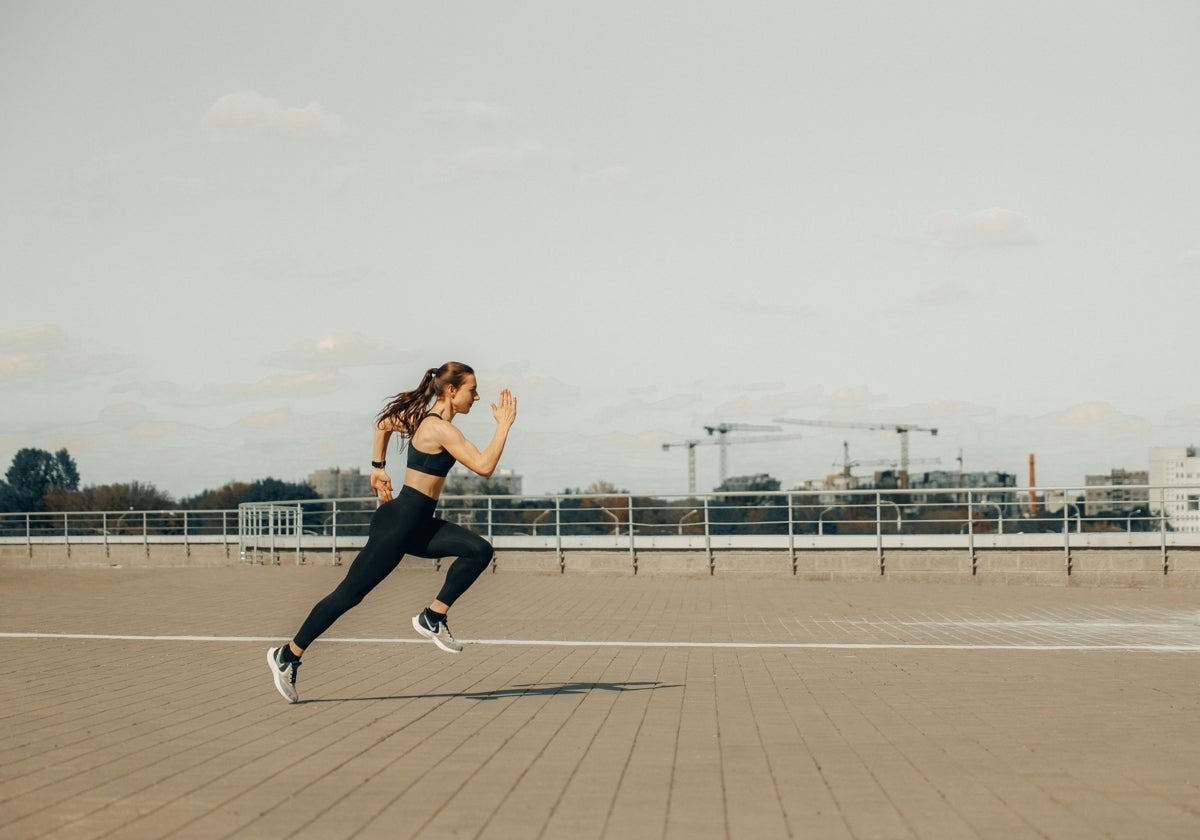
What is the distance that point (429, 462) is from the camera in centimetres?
750

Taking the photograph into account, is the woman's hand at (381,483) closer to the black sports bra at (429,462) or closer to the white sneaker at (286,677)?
the black sports bra at (429,462)

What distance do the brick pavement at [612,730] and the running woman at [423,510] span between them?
0.44 meters

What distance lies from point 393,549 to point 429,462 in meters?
0.54

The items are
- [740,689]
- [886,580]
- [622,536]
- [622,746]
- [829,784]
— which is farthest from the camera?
[622,536]

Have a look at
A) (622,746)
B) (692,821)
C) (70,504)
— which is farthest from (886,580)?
(70,504)

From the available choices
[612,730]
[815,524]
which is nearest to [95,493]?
[815,524]

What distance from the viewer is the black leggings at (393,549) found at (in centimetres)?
733

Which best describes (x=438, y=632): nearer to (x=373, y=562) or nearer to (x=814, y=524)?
(x=373, y=562)

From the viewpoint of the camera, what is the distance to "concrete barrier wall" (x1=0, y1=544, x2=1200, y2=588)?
61.8ft

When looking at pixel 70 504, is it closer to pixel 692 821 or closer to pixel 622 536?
pixel 622 536

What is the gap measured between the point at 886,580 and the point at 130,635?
11698mm

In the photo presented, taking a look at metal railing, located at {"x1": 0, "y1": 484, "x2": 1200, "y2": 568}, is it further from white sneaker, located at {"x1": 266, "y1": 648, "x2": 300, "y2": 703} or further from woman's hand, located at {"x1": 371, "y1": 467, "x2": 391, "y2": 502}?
white sneaker, located at {"x1": 266, "y1": 648, "x2": 300, "y2": 703}

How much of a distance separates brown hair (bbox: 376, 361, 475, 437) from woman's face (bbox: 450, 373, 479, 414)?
0.07 feet

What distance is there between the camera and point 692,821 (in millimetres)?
4508
